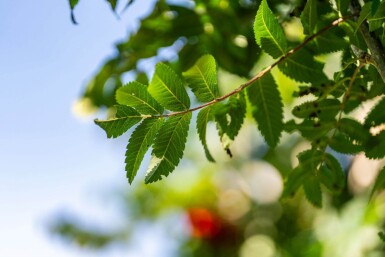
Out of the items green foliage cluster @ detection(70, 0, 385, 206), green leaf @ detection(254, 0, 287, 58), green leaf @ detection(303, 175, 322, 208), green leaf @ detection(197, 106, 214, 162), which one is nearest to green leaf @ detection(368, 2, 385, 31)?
green foliage cluster @ detection(70, 0, 385, 206)

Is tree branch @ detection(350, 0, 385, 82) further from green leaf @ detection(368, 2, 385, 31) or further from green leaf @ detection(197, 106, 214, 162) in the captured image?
green leaf @ detection(197, 106, 214, 162)

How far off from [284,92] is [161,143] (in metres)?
1.67

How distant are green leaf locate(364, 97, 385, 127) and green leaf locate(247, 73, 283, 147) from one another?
13 centimetres

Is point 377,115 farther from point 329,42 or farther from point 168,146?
point 168,146

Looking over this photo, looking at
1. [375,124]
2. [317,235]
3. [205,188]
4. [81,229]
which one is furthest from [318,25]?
[81,229]

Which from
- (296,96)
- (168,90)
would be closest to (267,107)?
(296,96)

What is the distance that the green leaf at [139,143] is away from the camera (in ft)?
2.19

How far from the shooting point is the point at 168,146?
676 millimetres

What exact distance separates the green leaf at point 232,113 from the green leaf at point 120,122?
0.39ft

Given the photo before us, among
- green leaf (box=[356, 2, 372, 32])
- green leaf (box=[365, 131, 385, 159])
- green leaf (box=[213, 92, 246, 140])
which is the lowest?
green leaf (box=[365, 131, 385, 159])

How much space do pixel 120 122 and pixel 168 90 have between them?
0.08 m

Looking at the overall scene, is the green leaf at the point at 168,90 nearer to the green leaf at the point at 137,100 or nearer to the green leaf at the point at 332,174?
the green leaf at the point at 137,100

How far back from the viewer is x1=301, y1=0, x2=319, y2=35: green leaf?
679 millimetres

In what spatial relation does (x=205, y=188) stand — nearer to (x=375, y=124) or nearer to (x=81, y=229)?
(x=81, y=229)
